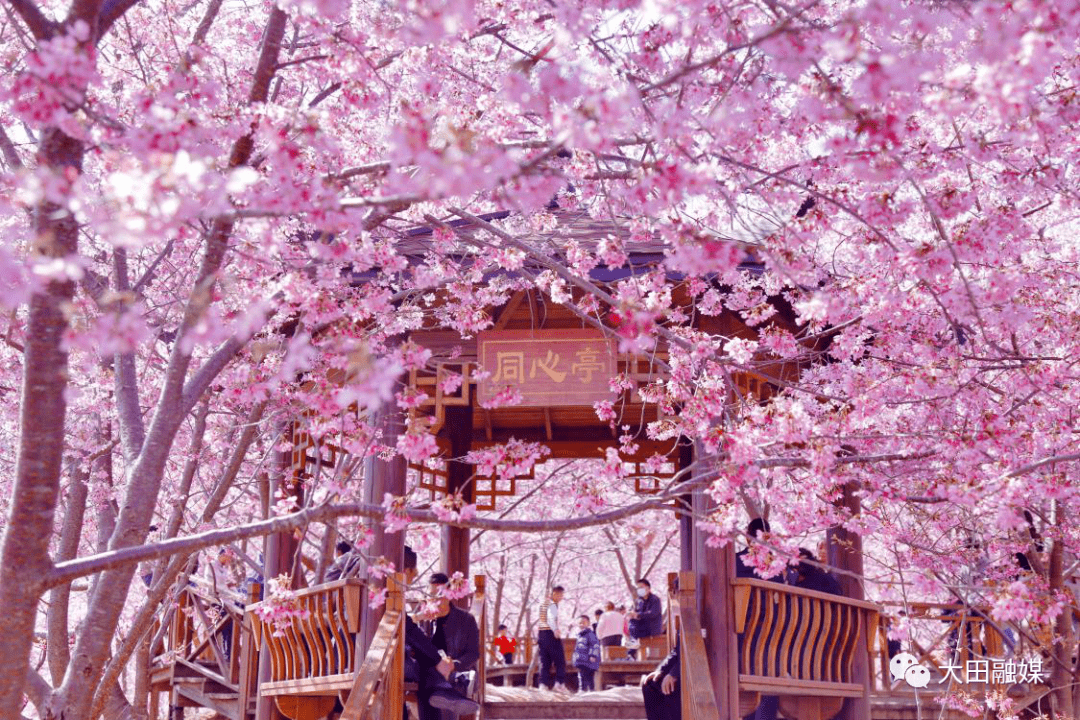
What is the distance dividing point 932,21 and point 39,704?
5.39 meters

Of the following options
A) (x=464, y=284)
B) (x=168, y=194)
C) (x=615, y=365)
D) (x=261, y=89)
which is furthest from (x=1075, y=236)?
(x=168, y=194)

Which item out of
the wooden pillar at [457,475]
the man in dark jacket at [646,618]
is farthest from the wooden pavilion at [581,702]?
the man in dark jacket at [646,618]

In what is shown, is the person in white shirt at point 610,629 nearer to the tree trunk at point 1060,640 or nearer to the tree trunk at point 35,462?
the tree trunk at point 1060,640

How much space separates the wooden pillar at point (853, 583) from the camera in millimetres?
9641

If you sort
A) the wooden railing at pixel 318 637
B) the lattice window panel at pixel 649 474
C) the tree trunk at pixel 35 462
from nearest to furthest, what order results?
the tree trunk at pixel 35 462, the wooden railing at pixel 318 637, the lattice window panel at pixel 649 474

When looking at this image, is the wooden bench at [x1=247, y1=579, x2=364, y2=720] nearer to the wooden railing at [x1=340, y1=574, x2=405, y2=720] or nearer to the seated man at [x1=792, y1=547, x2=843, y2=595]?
the wooden railing at [x1=340, y1=574, x2=405, y2=720]

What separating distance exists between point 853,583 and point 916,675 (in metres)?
1.06

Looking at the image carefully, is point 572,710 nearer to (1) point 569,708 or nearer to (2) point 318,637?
(1) point 569,708

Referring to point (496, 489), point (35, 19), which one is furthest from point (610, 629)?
point (35, 19)

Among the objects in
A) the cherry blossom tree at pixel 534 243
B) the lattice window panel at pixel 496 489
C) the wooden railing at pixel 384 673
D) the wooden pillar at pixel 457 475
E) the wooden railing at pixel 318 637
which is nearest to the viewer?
the cherry blossom tree at pixel 534 243

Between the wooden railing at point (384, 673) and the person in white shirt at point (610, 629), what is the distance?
7.46 m

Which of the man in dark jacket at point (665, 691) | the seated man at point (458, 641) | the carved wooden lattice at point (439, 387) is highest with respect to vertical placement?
the carved wooden lattice at point (439, 387)

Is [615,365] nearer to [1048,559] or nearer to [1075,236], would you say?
[1048,559]

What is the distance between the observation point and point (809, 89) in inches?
183
